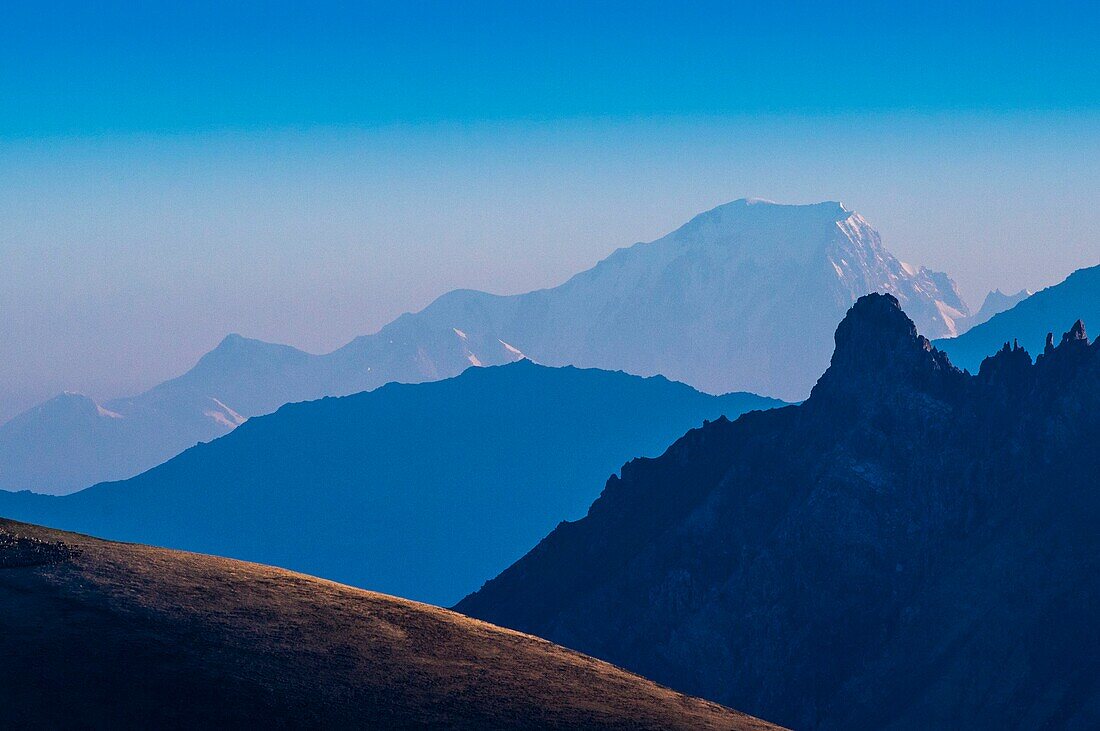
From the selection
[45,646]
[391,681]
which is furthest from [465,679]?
[45,646]

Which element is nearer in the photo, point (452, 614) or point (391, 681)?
point (391, 681)

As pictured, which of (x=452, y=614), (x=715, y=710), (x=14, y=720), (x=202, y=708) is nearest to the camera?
(x=14, y=720)

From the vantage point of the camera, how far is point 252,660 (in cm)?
→ 14000

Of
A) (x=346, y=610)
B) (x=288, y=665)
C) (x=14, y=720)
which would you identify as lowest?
(x=14, y=720)

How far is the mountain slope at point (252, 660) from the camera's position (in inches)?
5089

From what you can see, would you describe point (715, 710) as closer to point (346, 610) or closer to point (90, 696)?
point (346, 610)

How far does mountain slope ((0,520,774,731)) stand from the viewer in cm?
12925

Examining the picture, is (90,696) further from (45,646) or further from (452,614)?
(452,614)

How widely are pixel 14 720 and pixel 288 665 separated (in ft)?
88.6

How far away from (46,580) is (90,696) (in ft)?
88.9

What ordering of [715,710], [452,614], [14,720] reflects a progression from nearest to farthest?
[14,720] < [715,710] < [452,614]

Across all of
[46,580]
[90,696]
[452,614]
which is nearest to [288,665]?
[90,696]

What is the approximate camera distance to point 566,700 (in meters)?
147

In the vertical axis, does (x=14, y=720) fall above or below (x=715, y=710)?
below
